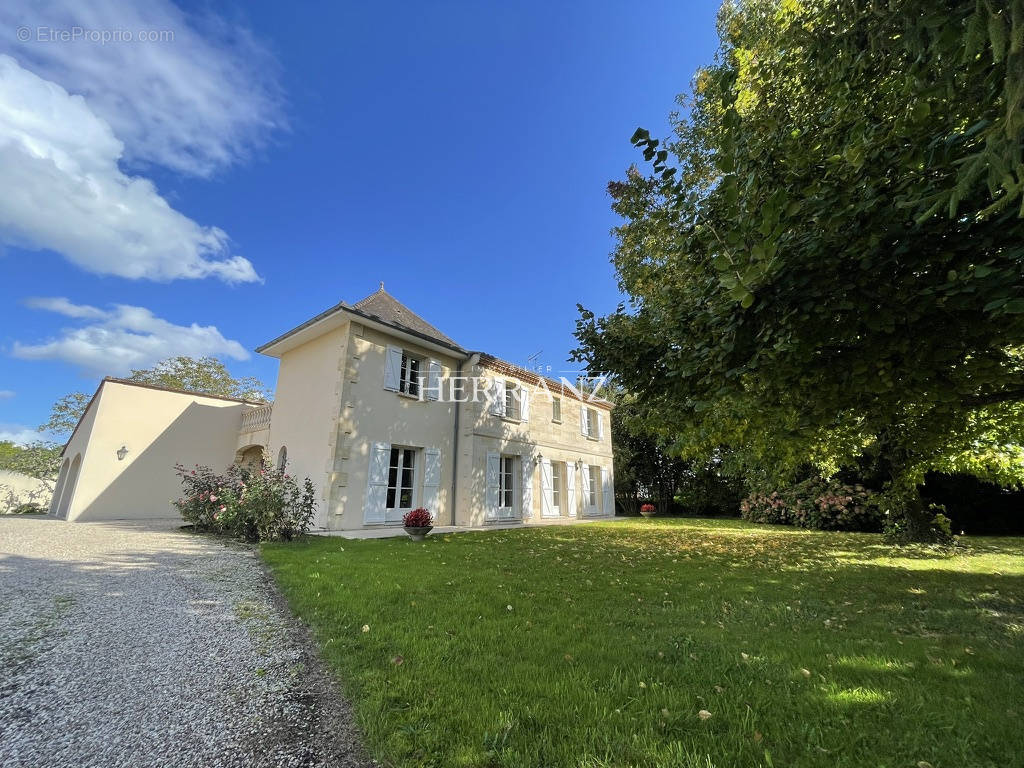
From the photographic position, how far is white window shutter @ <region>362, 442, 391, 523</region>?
31.3ft

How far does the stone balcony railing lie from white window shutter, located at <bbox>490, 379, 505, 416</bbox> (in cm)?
655

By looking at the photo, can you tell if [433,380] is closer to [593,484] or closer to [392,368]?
[392,368]

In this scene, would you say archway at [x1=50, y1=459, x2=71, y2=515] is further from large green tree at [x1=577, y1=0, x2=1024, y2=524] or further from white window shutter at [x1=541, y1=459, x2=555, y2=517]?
large green tree at [x1=577, y1=0, x2=1024, y2=524]

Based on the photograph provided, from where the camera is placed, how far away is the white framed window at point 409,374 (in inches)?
424

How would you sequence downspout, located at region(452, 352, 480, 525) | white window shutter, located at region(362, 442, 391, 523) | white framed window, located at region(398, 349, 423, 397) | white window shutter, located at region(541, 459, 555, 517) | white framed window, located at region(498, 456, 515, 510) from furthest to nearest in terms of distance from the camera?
white window shutter, located at region(541, 459, 555, 517) < white framed window, located at region(498, 456, 515, 510) < downspout, located at region(452, 352, 480, 525) < white framed window, located at region(398, 349, 423, 397) < white window shutter, located at region(362, 442, 391, 523)

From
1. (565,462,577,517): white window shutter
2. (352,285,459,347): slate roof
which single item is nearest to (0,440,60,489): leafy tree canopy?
(352,285,459,347): slate roof

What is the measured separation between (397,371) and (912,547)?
1139cm

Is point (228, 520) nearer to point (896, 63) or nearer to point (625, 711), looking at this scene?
point (625, 711)

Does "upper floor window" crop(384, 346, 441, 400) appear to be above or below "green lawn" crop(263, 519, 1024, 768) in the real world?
above

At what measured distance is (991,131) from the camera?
1279 mm

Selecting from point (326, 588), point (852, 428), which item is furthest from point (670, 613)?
point (852, 428)

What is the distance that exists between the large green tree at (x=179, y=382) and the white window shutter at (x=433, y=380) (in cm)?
1657

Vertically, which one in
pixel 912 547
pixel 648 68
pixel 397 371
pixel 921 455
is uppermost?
pixel 648 68

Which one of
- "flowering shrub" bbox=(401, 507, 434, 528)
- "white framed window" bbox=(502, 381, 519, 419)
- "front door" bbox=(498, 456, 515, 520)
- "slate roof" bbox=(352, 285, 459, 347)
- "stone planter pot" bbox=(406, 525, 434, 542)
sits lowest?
"stone planter pot" bbox=(406, 525, 434, 542)
